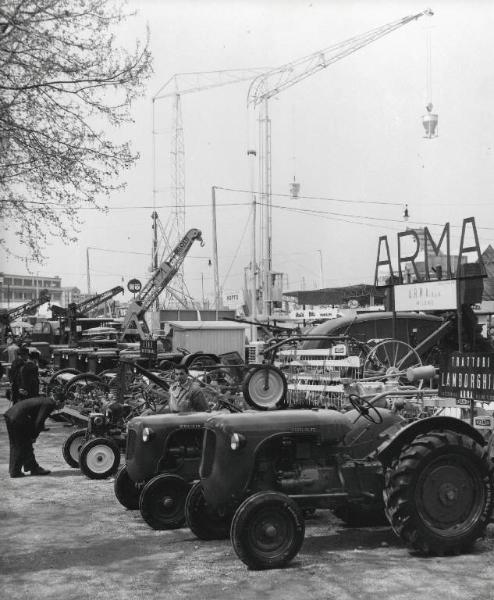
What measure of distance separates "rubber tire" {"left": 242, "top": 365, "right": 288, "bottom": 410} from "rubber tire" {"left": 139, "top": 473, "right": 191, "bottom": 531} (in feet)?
10.5

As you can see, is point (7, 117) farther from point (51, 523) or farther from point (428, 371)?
point (428, 371)

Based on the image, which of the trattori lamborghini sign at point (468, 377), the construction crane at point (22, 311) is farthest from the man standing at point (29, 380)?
the construction crane at point (22, 311)

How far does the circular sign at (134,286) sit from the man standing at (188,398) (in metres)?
18.3

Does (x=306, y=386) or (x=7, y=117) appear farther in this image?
(x=7, y=117)

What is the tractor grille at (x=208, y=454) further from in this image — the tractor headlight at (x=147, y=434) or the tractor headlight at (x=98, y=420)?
the tractor headlight at (x=98, y=420)

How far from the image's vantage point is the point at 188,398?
9.64m

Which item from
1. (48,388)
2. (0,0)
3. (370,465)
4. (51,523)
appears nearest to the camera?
(370,465)

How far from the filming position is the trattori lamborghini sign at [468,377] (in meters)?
7.60

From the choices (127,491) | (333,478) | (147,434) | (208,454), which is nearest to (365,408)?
(333,478)

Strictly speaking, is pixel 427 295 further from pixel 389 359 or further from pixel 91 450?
pixel 91 450

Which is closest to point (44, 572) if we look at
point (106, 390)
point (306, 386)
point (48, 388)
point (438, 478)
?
point (438, 478)

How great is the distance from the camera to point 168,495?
27.2 feet

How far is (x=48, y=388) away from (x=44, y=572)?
12.6 meters

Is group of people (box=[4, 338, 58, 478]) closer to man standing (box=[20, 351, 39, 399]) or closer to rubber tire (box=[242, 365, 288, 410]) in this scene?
man standing (box=[20, 351, 39, 399])
